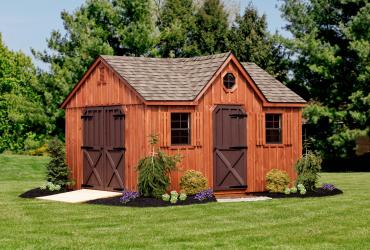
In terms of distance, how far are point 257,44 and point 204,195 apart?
2749 centimetres

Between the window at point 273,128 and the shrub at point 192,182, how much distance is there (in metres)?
3.81

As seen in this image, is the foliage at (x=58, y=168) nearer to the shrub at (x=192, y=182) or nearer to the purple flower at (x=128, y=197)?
the purple flower at (x=128, y=197)

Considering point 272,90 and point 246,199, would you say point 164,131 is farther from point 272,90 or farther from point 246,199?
point 272,90

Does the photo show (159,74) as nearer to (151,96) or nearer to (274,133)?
(151,96)

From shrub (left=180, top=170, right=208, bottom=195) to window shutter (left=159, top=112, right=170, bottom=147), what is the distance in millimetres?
1168

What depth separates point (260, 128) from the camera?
26.1 metres

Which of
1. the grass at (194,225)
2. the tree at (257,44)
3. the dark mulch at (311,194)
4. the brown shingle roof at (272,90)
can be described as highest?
the tree at (257,44)

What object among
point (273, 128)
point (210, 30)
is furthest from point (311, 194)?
point (210, 30)

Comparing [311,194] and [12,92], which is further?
[12,92]

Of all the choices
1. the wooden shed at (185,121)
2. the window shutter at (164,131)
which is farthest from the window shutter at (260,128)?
the window shutter at (164,131)

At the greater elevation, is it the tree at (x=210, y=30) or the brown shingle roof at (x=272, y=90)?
the tree at (x=210, y=30)

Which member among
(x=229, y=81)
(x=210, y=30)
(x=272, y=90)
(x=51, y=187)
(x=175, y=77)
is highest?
(x=210, y=30)

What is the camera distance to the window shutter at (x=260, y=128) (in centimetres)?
2602

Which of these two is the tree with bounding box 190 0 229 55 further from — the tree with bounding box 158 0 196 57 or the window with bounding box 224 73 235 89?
the window with bounding box 224 73 235 89
